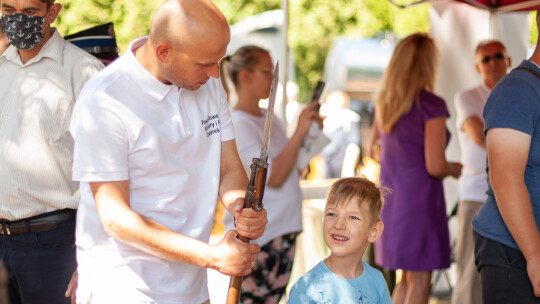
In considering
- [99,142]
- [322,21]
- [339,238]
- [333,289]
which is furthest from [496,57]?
[322,21]

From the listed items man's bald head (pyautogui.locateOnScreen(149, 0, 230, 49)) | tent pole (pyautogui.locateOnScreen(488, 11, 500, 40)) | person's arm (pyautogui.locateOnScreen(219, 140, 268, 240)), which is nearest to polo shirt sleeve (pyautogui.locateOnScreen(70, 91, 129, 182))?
man's bald head (pyautogui.locateOnScreen(149, 0, 230, 49))

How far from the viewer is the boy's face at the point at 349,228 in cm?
244

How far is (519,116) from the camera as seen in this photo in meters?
2.40

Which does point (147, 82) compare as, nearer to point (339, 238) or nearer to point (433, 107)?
point (339, 238)

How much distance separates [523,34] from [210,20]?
434 cm

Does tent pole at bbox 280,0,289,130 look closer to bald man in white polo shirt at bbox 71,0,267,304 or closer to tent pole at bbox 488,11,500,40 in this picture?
tent pole at bbox 488,11,500,40

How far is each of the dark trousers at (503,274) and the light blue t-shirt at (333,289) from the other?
47 cm

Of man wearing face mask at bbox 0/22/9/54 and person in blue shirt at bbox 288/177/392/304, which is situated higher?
man wearing face mask at bbox 0/22/9/54

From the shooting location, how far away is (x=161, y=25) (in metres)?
1.95

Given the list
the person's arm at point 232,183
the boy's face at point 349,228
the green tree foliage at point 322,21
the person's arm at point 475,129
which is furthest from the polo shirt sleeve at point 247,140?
the green tree foliage at point 322,21

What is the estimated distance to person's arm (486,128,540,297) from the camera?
2.39 m

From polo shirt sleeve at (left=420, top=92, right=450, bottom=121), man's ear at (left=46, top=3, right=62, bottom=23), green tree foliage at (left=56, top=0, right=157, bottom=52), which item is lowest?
polo shirt sleeve at (left=420, top=92, right=450, bottom=121)

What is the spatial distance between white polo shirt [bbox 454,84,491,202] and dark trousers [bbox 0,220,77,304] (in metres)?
2.88

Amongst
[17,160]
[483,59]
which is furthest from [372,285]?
[483,59]
